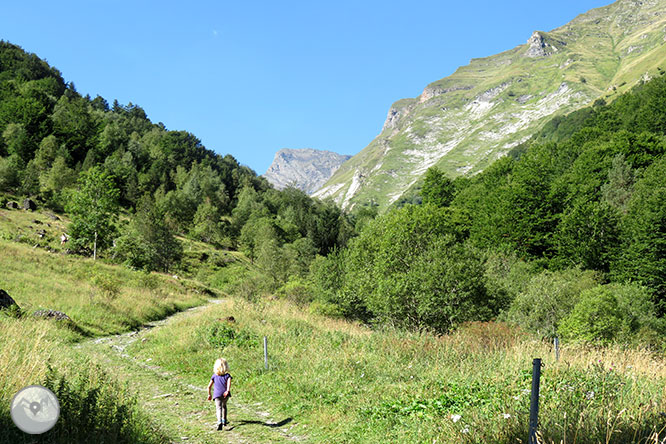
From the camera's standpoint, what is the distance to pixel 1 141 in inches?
3351

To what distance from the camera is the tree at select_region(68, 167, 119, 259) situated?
44000 mm

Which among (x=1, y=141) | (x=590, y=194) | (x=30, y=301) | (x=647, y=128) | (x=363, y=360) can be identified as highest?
(x=1, y=141)

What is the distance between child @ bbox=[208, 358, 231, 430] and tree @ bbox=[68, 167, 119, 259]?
41.1 meters

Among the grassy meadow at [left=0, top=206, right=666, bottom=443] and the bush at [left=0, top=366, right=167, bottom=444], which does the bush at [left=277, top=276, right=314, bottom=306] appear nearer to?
the grassy meadow at [left=0, top=206, right=666, bottom=443]

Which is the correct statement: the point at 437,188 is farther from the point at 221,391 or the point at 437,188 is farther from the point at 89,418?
the point at 89,418

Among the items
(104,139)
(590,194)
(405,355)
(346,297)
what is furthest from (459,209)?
(104,139)

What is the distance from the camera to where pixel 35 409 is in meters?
4.98

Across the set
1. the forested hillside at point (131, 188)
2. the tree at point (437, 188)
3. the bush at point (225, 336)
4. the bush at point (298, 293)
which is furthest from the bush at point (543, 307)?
the tree at point (437, 188)

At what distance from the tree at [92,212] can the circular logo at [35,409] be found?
4375cm

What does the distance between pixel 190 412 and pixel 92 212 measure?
139ft

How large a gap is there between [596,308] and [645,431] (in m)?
27.8

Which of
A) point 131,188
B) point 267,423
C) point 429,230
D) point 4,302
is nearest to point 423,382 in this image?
point 267,423

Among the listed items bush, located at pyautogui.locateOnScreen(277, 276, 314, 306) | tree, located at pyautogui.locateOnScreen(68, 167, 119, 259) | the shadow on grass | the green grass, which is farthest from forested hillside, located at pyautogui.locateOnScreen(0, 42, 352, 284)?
the shadow on grass

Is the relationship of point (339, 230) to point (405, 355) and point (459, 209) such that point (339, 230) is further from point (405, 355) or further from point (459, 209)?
point (405, 355)
